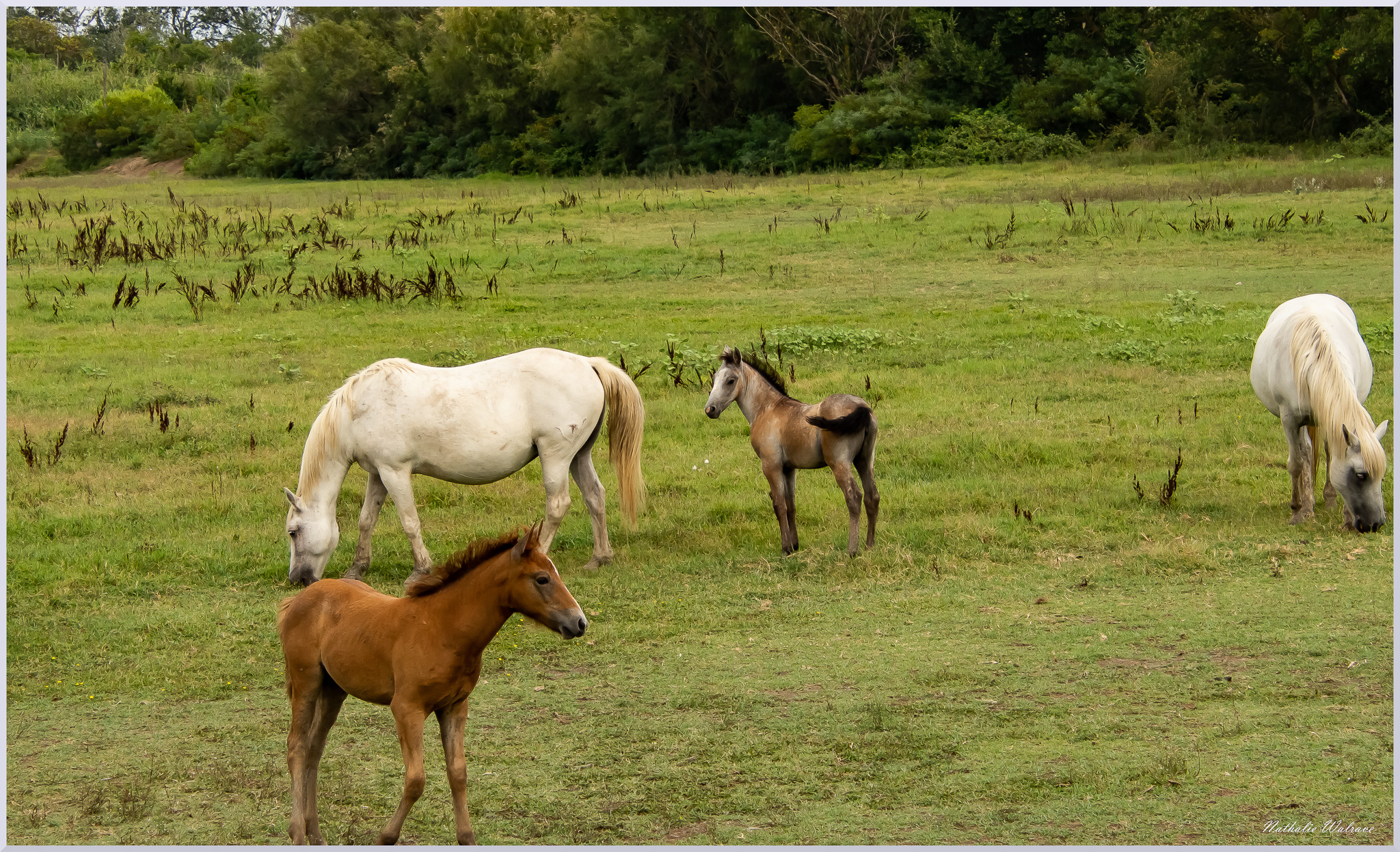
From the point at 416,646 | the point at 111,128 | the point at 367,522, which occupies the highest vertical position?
the point at 111,128

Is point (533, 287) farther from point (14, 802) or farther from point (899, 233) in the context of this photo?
point (14, 802)

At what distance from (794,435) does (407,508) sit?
2.72m

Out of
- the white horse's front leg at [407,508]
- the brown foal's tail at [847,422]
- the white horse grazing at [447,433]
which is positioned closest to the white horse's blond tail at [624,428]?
the white horse grazing at [447,433]

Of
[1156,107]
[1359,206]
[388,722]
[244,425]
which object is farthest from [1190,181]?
[388,722]

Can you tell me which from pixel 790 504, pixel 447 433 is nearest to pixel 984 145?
pixel 790 504

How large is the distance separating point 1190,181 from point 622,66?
89.3 ft

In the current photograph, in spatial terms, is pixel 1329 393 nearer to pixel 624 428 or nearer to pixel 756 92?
pixel 624 428

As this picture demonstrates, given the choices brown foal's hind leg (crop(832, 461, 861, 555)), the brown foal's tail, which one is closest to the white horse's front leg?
the brown foal's tail

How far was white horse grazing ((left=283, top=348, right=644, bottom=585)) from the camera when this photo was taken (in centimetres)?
825

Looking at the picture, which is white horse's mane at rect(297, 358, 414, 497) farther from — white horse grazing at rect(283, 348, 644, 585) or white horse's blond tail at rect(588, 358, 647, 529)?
white horse's blond tail at rect(588, 358, 647, 529)

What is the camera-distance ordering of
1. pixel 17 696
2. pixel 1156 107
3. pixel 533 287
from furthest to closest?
pixel 1156 107, pixel 533 287, pixel 17 696

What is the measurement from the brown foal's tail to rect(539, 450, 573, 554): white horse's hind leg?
5.77 ft

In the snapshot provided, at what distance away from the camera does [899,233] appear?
22609 millimetres

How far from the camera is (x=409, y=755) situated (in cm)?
425
